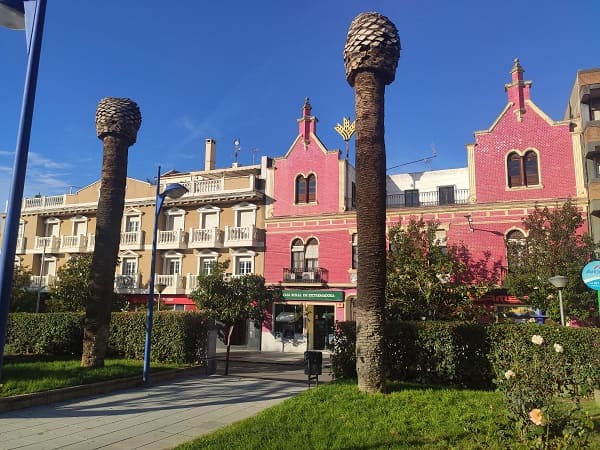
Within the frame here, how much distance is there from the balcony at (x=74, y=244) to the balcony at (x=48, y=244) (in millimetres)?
537

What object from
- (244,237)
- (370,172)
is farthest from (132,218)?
(370,172)

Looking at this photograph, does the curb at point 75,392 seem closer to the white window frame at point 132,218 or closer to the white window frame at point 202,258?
the white window frame at point 202,258

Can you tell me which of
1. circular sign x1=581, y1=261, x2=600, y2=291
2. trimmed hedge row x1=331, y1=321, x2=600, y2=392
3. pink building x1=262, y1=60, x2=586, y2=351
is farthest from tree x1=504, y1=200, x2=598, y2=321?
circular sign x1=581, y1=261, x2=600, y2=291

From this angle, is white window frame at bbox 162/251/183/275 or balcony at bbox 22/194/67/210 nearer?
white window frame at bbox 162/251/183/275

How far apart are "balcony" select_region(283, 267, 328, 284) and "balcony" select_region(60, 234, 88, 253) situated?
53.1ft

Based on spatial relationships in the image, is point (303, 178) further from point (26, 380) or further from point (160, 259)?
point (26, 380)

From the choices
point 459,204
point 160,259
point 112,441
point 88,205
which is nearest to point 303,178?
point 459,204

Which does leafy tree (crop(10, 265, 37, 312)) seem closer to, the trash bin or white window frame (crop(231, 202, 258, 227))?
white window frame (crop(231, 202, 258, 227))

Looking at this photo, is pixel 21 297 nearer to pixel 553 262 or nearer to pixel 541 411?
pixel 553 262

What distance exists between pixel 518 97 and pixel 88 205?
30.1m

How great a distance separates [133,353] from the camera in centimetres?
1662

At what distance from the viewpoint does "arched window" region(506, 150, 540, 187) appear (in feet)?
78.2

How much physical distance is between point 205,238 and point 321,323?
9.53 metres

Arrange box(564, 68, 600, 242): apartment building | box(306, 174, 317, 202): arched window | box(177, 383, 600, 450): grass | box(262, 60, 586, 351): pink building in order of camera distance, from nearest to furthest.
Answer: box(177, 383, 600, 450): grass < box(564, 68, 600, 242): apartment building < box(262, 60, 586, 351): pink building < box(306, 174, 317, 202): arched window
